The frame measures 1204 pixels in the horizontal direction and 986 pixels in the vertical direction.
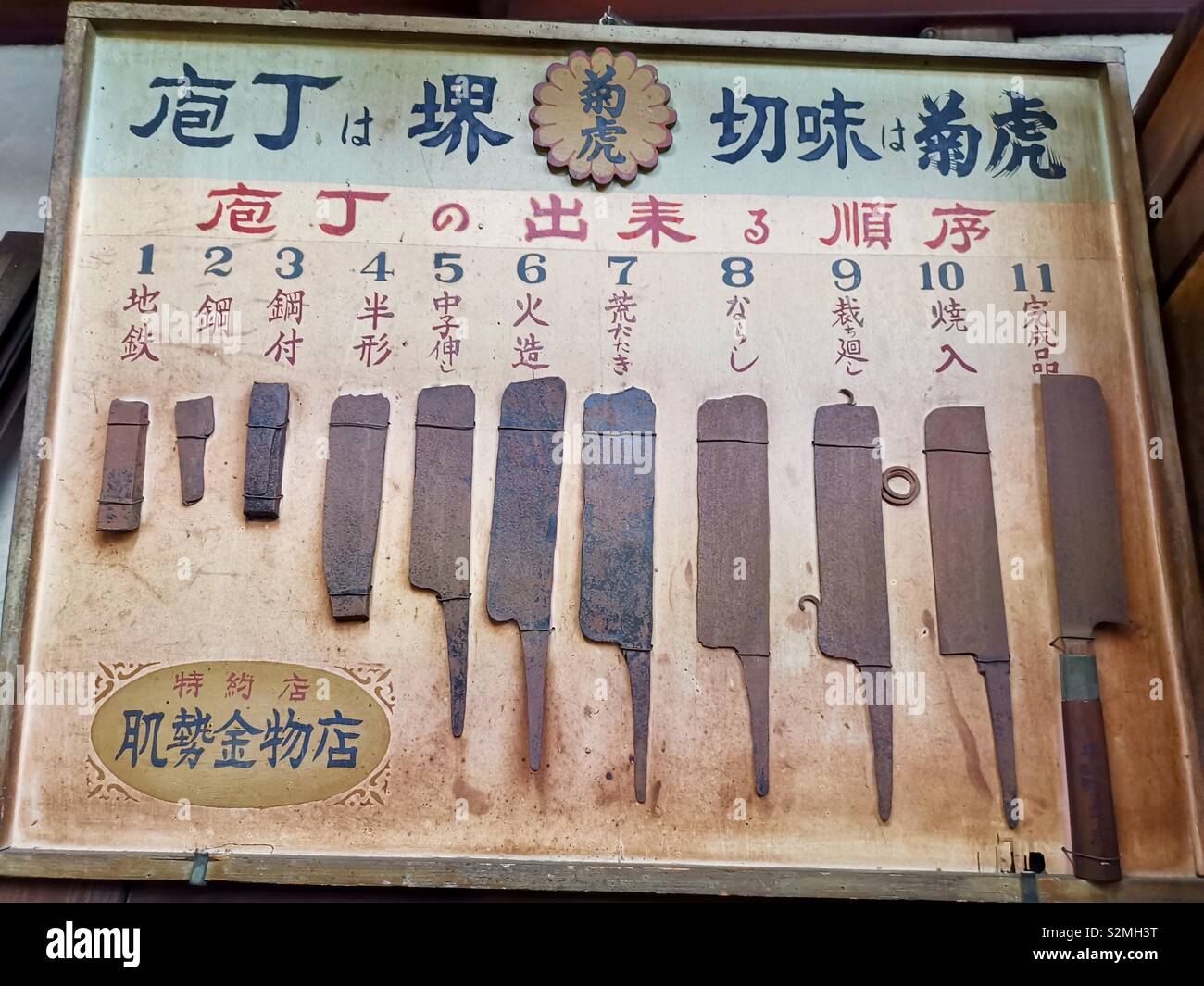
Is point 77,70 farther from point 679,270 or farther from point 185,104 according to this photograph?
point 679,270

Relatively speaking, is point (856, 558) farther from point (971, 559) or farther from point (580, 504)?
point (580, 504)

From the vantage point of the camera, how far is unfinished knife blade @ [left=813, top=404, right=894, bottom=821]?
2.21 meters

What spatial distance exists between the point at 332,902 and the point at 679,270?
5.25 ft

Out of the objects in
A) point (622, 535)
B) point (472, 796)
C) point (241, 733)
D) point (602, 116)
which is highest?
point (602, 116)

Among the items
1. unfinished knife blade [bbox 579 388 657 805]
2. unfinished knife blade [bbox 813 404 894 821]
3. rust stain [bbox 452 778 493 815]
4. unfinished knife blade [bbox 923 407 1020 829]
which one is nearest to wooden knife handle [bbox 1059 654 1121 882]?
unfinished knife blade [bbox 923 407 1020 829]

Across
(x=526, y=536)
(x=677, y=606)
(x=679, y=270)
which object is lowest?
(x=677, y=606)

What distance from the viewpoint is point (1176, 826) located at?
2143mm

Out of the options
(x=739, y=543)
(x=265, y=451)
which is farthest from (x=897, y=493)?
(x=265, y=451)

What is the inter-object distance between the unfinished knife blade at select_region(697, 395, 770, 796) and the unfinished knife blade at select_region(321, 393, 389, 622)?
0.73 m

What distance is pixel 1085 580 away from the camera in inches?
89.3

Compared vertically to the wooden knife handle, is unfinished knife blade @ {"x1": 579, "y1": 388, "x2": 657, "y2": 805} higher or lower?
higher

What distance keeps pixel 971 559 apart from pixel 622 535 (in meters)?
0.77

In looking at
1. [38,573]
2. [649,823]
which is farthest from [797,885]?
[38,573]

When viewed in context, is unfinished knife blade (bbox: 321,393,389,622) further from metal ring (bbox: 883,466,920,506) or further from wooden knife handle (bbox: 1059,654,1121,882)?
wooden knife handle (bbox: 1059,654,1121,882)
